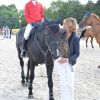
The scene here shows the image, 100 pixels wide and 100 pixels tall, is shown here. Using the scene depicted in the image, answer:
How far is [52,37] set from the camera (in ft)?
25.2

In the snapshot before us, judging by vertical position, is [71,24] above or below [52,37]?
above

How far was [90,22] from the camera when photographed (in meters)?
17.1

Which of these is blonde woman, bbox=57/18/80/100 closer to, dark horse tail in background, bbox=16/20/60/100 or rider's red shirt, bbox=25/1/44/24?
dark horse tail in background, bbox=16/20/60/100

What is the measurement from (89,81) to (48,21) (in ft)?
13.6

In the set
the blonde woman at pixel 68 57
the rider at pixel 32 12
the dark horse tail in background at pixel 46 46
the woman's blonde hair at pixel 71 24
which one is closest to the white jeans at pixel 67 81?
the blonde woman at pixel 68 57

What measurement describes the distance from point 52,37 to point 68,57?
1.06m

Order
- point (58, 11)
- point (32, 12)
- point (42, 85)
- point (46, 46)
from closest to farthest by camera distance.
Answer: point (46, 46) → point (32, 12) → point (42, 85) → point (58, 11)

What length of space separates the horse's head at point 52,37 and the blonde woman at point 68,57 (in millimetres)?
561

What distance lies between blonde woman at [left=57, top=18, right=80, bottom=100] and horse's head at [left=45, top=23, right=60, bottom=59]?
0.56 meters

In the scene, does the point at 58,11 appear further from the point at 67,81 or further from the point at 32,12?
the point at 67,81

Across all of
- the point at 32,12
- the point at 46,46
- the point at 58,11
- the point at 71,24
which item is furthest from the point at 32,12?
the point at 58,11

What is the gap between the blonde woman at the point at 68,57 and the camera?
6.72 m

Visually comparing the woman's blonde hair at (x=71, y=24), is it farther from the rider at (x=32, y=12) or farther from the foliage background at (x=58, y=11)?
the foliage background at (x=58, y=11)

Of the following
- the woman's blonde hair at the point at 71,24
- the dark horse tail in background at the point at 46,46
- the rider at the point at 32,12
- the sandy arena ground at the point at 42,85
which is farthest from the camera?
the rider at the point at 32,12
